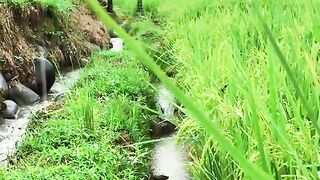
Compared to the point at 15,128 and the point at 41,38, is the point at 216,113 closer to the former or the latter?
the point at 15,128

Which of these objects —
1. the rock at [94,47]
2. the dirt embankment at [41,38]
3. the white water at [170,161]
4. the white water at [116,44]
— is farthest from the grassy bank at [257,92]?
the white water at [116,44]

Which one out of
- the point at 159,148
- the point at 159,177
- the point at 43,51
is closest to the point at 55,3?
the point at 43,51

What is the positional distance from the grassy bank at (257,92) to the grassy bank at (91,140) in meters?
0.37

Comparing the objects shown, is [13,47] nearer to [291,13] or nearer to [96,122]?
[96,122]

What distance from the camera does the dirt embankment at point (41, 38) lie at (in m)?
5.73

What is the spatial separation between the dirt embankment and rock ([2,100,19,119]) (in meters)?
0.61

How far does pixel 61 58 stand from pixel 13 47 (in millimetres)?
1135

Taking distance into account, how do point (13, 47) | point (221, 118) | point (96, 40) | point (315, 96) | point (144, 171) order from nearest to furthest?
1. point (315, 96)
2. point (221, 118)
3. point (144, 171)
4. point (13, 47)
5. point (96, 40)

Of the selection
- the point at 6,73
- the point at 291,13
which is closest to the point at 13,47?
the point at 6,73

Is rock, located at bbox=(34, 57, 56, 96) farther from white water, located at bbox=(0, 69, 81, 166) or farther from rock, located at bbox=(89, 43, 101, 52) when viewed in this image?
rock, located at bbox=(89, 43, 101, 52)

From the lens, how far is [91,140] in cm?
326

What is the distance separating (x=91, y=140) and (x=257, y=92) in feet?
5.77

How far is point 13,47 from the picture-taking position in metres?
5.92

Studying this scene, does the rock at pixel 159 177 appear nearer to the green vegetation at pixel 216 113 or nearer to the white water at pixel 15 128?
the green vegetation at pixel 216 113
